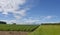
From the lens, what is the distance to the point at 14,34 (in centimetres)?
1814

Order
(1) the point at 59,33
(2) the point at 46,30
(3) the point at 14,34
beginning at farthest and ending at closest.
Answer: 1. (3) the point at 14,34
2. (2) the point at 46,30
3. (1) the point at 59,33

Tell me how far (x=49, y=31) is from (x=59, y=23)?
3130 mm

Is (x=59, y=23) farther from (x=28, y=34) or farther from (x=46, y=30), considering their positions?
(x=28, y=34)

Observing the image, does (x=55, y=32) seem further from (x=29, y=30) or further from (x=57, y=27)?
(x=29, y=30)

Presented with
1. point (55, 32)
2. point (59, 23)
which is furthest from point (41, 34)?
point (59, 23)

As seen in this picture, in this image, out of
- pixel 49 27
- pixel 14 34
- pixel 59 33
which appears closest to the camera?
pixel 59 33

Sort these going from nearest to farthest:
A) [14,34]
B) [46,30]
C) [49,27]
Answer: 1. [46,30]
2. [49,27]
3. [14,34]

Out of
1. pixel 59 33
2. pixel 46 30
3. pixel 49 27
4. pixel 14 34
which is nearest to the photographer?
pixel 59 33

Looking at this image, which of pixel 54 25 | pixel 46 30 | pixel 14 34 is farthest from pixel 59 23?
pixel 14 34

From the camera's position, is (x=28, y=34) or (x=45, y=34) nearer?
(x=45, y=34)

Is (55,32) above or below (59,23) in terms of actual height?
below

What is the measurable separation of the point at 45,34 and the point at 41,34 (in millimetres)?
Result: 462

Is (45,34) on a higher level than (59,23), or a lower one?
lower

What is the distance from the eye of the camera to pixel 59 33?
14562 millimetres
